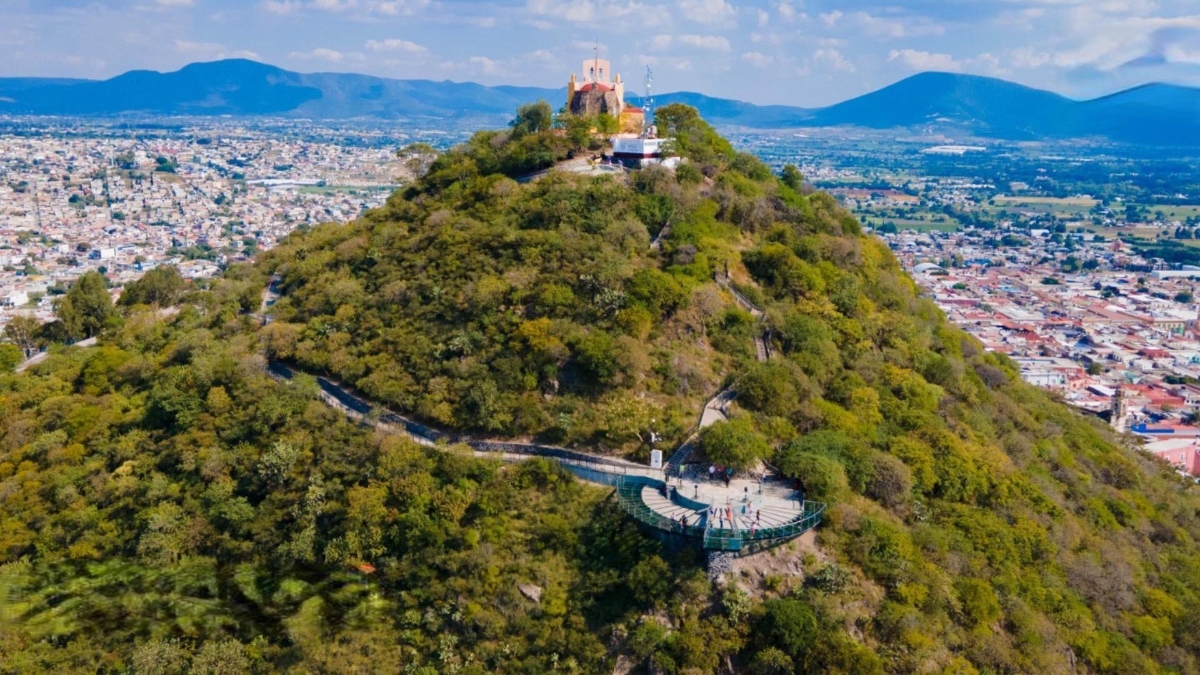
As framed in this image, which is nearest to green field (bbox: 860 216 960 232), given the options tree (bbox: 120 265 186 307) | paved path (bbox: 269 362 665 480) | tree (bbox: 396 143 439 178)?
tree (bbox: 396 143 439 178)

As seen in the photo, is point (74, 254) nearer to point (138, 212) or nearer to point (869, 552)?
point (138, 212)

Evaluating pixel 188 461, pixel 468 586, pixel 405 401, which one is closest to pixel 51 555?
pixel 188 461

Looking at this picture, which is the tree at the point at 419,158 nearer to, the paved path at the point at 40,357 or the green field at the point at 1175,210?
the paved path at the point at 40,357

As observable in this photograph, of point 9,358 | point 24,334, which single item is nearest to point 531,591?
point 9,358

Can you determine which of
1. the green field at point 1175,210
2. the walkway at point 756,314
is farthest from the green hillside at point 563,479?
the green field at point 1175,210

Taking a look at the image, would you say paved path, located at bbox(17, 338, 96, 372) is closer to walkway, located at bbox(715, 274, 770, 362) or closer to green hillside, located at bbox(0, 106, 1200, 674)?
green hillside, located at bbox(0, 106, 1200, 674)

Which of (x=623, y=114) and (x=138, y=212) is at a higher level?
(x=623, y=114)

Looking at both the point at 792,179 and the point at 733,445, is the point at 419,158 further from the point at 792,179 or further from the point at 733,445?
the point at 733,445
